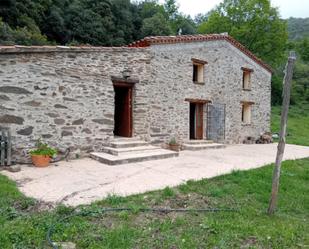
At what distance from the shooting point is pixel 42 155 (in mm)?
7434

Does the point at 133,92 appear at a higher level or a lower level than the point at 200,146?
higher

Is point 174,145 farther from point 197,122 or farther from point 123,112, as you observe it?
point 197,122

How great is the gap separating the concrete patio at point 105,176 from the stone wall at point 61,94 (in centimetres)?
84

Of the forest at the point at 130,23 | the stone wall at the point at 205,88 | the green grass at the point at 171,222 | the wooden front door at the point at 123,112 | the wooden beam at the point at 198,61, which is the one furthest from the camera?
the forest at the point at 130,23

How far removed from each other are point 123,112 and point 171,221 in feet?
22.0

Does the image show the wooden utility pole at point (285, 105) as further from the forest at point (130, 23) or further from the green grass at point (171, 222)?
the forest at point (130, 23)

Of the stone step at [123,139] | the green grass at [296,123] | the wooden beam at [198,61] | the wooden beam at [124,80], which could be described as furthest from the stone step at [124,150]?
the green grass at [296,123]

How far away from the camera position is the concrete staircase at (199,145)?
11.3m

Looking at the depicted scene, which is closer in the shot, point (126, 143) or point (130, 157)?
point (130, 157)

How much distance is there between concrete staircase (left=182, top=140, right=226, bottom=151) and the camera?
11.3 m

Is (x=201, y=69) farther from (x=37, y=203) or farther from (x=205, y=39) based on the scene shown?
(x=37, y=203)

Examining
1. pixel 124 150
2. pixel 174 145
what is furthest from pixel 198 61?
pixel 124 150

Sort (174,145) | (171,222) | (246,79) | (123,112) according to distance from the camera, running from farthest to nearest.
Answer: (246,79) < (174,145) < (123,112) < (171,222)

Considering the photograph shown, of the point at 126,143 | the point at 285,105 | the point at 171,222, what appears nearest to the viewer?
the point at 171,222
